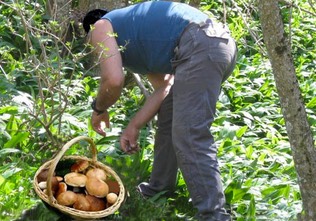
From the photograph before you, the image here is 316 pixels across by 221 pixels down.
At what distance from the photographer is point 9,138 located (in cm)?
586

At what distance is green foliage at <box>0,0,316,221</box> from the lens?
5.28m

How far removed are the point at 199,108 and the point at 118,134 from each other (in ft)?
5.42

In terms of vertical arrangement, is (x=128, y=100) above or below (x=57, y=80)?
below

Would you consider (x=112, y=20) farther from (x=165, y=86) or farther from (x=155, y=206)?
(x=155, y=206)

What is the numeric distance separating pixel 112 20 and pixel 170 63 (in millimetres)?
442

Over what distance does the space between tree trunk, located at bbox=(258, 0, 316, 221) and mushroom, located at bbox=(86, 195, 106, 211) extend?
130 centimetres

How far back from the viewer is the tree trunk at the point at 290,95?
13.6 ft

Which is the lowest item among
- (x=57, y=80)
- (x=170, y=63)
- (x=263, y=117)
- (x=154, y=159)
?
(x=263, y=117)

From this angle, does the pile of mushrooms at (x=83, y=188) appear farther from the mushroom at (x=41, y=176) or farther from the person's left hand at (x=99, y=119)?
the person's left hand at (x=99, y=119)

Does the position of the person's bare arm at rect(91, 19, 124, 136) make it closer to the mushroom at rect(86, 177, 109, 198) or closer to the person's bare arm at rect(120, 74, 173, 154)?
the person's bare arm at rect(120, 74, 173, 154)

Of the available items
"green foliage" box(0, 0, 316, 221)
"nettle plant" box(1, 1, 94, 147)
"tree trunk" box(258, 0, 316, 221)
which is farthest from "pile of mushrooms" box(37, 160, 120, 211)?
"tree trunk" box(258, 0, 316, 221)

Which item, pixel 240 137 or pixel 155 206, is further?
pixel 240 137

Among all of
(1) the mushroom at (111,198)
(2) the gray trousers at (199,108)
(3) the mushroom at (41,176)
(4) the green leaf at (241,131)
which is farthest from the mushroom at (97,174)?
(4) the green leaf at (241,131)

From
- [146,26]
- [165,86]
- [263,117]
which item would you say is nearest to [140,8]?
[146,26]
